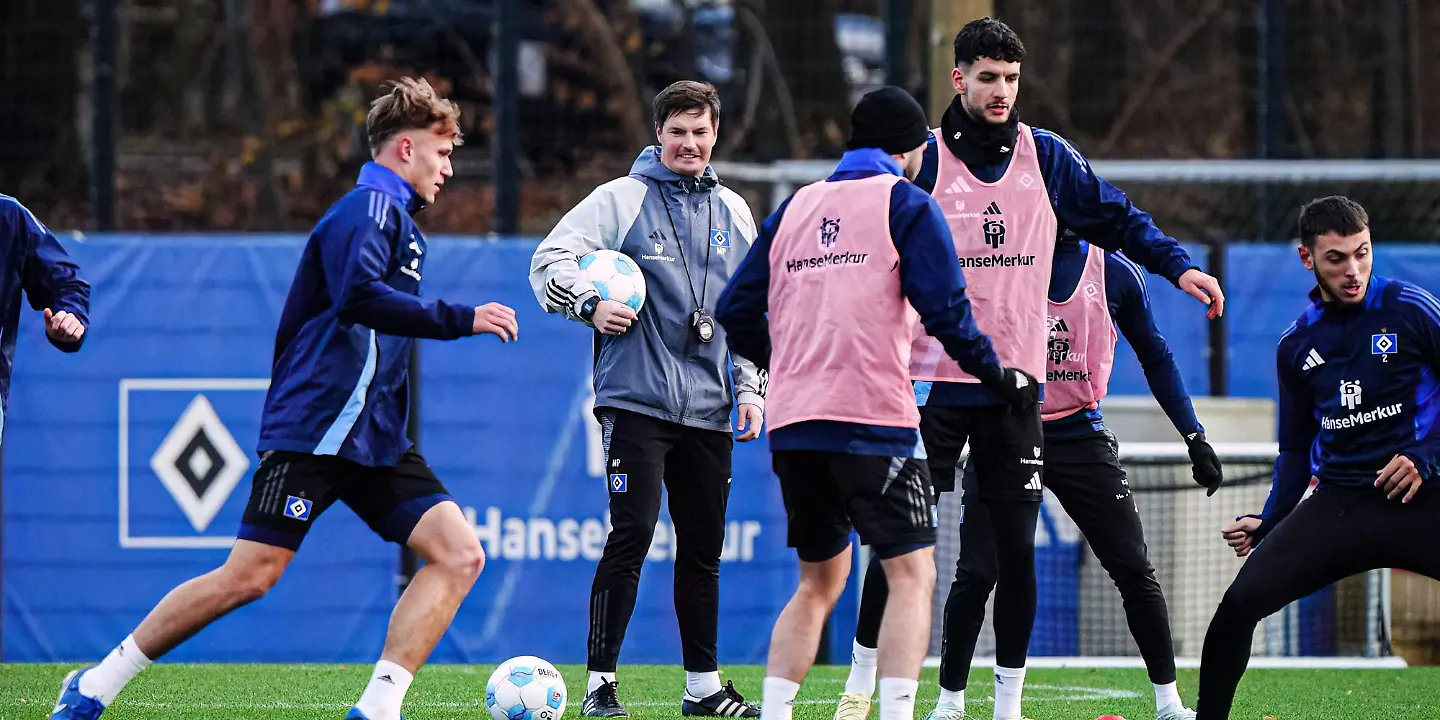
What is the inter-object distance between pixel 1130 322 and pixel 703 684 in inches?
79.2

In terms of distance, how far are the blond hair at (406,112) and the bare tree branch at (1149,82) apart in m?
10.2

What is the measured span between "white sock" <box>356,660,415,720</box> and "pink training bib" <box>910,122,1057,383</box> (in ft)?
6.19

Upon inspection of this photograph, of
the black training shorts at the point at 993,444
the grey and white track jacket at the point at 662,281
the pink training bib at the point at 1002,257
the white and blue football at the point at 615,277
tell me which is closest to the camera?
the black training shorts at the point at 993,444

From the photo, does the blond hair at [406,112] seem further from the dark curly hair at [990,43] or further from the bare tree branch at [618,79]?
the bare tree branch at [618,79]

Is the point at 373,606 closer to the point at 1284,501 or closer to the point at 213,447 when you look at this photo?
the point at 213,447

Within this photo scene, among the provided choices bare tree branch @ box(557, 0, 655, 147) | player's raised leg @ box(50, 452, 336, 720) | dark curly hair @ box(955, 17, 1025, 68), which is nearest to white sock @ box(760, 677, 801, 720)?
player's raised leg @ box(50, 452, 336, 720)

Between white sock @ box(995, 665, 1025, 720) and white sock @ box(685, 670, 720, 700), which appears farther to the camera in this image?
white sock @ box(685, 670, 720, 700)

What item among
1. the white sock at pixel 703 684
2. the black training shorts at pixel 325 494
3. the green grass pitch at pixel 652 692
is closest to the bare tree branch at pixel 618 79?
the green grass pitch at pixel 652 692

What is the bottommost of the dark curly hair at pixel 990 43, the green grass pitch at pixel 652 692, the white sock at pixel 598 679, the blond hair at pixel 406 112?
the green grass pitch at pixel 652 692

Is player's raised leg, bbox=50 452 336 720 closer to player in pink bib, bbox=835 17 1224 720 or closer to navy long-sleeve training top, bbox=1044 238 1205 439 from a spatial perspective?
player in pink bib, bbox=835 17 1224 720

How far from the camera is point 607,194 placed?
6918 millimetres

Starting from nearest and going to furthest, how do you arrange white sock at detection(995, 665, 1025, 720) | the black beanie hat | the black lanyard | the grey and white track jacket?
the black beanie hat
white sock at detection(995, 665, 1025, 720)
the grey and white track jacket
the black lanyard

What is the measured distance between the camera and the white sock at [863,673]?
6.37m

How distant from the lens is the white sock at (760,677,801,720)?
5297mm
